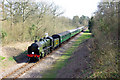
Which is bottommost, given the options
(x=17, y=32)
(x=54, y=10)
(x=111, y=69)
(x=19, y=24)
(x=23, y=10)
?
(x=111, y=69)

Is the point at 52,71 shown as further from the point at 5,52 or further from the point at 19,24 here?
the point at 19,24

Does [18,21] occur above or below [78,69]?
above

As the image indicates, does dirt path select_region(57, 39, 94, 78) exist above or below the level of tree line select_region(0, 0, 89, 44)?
below

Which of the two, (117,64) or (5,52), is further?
(5,52)

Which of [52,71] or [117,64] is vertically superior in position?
[117,64]

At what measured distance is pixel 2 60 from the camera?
45.4 ft

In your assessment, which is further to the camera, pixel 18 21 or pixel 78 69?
pixel 18 21

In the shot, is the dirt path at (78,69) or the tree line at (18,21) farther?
the tree line at (18,21)

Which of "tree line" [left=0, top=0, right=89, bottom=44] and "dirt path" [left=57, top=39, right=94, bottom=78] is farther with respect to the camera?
"tree line" [left=0, top=0, right=89, bottom=44]

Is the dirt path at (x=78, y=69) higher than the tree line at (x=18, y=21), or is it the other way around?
the tree line at (x=18, y=21)

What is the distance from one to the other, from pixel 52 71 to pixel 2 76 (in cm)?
465

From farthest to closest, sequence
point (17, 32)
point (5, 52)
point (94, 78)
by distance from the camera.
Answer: point (17, 32) → point (5, 52) → point (94, 78)

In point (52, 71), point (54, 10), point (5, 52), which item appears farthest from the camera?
point (54, 10)

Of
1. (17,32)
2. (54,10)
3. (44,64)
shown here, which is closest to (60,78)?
(44,64)
